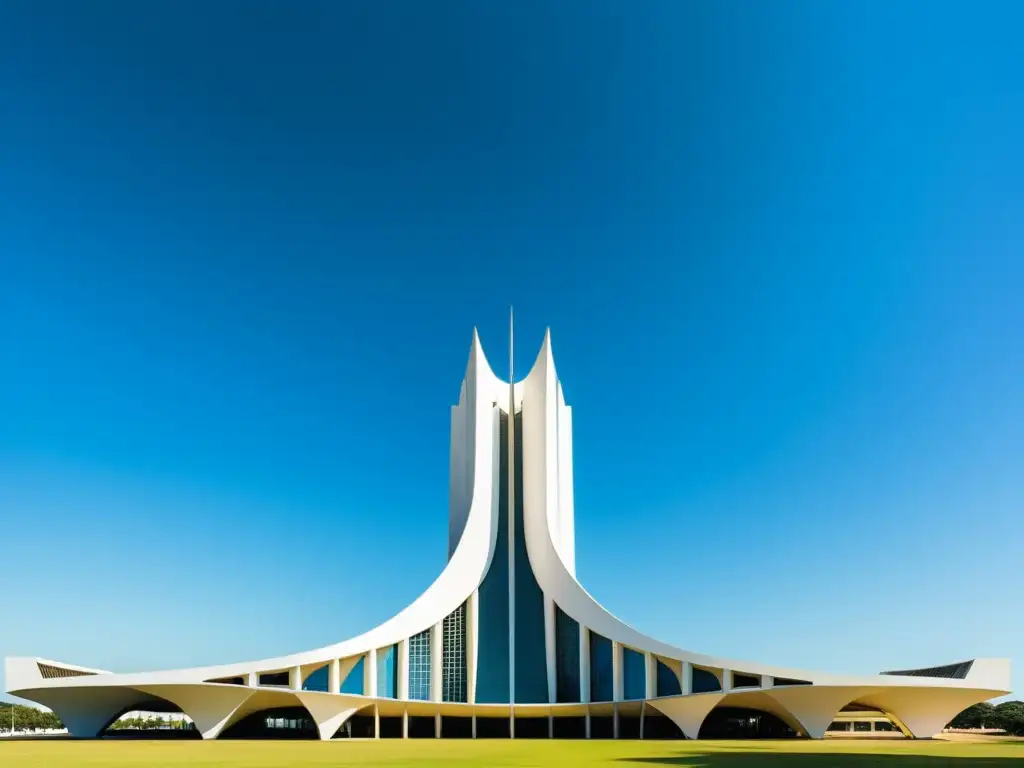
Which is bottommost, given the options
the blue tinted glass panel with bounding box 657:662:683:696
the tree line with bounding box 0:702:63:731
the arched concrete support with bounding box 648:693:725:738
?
the tree line with bounding box 0:702:63:731

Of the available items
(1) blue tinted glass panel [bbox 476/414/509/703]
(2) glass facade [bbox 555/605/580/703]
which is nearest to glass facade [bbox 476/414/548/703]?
(1) blue tinted glass panel [bbox 476/414/509/703]

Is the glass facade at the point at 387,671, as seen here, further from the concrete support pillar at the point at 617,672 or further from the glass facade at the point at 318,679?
the concrete support pillar at the point at 617,672

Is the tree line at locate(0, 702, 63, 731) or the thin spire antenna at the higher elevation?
the thin spire antenna

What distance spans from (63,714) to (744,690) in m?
19.7

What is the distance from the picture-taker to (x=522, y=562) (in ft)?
103

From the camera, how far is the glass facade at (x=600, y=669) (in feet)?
89.3

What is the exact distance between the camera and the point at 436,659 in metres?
28.3

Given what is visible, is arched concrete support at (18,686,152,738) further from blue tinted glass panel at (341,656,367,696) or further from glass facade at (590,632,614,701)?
glass facade at (590,632,614,701)

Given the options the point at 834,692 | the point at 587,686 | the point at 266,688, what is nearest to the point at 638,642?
the point at 587,686

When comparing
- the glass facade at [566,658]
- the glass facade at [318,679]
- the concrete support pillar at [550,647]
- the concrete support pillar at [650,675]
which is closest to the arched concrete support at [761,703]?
the concrete support pillar at [650,675]

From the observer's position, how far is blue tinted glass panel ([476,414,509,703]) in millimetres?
28578

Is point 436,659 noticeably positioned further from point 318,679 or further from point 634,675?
point 634,675

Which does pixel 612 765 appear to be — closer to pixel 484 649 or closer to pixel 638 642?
pixel 638 642

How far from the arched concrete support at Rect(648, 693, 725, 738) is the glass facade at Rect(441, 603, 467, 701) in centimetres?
721
